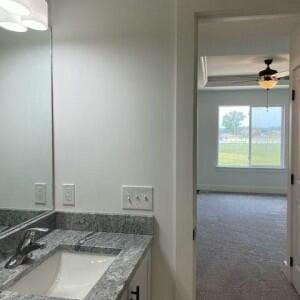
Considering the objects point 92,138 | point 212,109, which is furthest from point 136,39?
point 212,109

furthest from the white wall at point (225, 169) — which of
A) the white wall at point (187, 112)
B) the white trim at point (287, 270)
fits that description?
the white wall at point (187, 112)

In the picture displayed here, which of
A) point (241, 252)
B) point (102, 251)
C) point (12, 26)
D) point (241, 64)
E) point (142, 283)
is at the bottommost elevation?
point (241, 252)

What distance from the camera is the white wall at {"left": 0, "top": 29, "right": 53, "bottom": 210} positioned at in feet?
5.27

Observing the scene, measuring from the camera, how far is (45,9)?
1.56 metres

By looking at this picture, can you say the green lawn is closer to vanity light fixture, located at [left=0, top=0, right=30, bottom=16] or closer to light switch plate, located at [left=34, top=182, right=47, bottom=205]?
light switch plate, located at [left=34, top=182, right=47, bottom=205]

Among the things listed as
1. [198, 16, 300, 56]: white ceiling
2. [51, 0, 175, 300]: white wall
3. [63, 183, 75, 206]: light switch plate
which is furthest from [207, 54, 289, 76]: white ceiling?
[63, 183, 75, 206]: light switch plate

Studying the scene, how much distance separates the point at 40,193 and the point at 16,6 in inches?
38.1

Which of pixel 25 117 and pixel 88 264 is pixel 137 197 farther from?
pixel 25 117

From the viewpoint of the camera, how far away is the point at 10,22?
1.45 m

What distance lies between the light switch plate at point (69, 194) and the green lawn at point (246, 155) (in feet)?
21.3

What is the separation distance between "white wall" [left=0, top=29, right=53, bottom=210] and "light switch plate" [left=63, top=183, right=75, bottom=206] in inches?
3.6

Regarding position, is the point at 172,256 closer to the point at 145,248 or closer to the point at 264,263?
the point at 145,248

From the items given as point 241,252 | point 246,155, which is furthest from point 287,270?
point 246,155

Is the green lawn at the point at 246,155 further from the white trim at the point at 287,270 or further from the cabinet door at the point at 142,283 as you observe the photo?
the cabinet door at the point at 142,283
